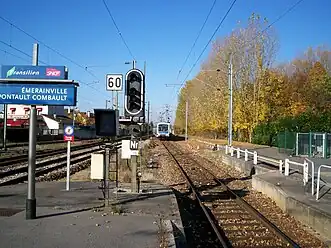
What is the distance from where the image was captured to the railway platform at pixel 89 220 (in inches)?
296

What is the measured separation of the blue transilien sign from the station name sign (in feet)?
0.72

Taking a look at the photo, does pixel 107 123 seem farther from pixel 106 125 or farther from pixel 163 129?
pixel 163 129

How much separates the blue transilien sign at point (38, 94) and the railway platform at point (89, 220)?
8.12ft

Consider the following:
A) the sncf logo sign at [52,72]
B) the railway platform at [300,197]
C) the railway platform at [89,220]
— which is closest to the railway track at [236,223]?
the railway platform at [300,197]

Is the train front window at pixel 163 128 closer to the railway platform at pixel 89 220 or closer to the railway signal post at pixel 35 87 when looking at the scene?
the railway platform at pixel 89 220

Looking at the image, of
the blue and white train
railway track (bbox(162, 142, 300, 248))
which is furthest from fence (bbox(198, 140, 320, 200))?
the blue and white train

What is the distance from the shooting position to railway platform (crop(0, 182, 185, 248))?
24.6 ft

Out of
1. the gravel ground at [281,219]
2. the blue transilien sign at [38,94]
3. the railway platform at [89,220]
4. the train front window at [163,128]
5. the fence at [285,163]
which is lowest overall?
the gravel ground at [281,219]

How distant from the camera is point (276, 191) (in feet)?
46.4

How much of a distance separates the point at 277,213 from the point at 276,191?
161cm

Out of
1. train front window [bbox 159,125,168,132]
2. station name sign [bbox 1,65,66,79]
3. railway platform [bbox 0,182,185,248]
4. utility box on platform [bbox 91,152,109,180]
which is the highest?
station name sign [bbox 1,65,66,79]

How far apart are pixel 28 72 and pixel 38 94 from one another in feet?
1.87

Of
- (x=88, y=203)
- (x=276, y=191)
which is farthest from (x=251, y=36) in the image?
(x=88, y=203)

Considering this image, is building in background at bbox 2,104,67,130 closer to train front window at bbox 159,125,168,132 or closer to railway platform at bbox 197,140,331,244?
train front window at bbox 159,125,168,132
